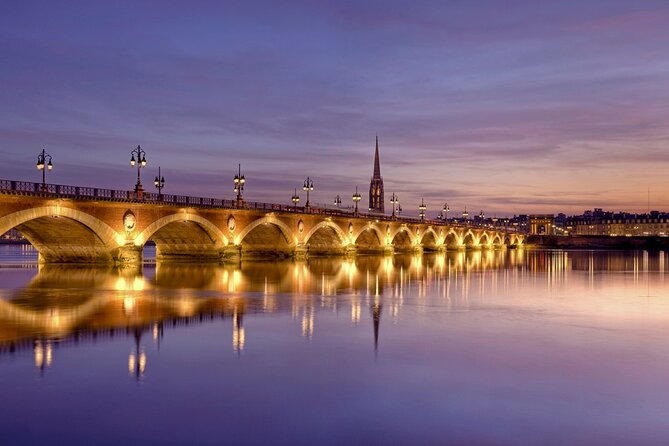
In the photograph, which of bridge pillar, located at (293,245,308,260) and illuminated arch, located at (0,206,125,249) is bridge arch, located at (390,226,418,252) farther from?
illuminated arch, located at (0,206,125,249)

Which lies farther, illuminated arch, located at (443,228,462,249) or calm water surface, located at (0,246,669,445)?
illuminated arch, located at (443,228,462,249)

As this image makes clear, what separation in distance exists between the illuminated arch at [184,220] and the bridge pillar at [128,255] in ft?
3.45

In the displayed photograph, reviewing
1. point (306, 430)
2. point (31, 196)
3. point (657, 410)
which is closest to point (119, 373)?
point (306, 430)

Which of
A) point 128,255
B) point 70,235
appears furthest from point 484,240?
point 70,235

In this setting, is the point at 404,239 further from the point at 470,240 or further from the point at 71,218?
the point at 71,218

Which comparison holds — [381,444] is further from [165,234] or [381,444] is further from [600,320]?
[165,234]

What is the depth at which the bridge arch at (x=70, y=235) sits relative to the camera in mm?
44847

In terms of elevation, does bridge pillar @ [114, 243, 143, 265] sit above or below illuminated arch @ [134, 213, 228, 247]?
below

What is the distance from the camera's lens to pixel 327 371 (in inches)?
575

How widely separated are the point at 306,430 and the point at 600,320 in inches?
627

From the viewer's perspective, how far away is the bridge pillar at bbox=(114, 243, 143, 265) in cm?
4850

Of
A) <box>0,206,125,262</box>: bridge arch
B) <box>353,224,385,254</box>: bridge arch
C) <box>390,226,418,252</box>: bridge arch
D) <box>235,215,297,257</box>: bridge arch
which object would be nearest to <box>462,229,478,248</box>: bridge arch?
<box>390,226,418,252</box>: bridge arch

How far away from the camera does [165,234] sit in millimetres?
62969

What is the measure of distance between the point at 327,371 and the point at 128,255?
3717 centimetres
